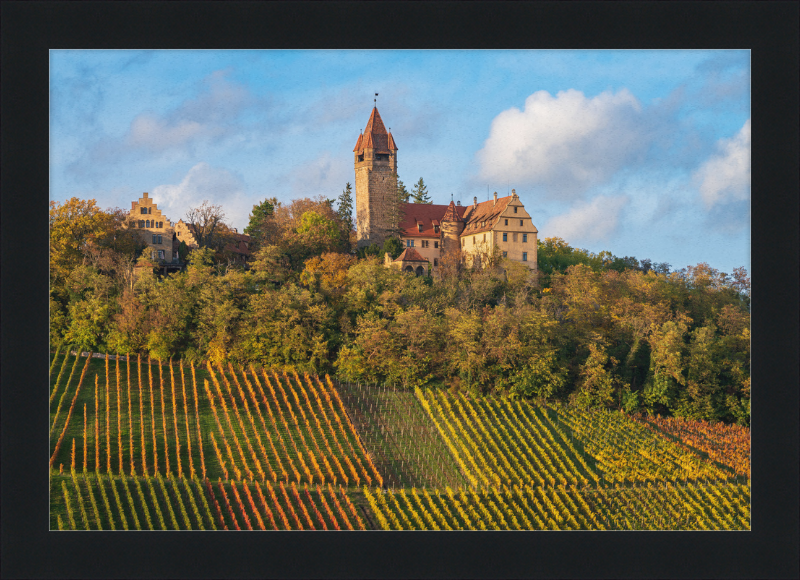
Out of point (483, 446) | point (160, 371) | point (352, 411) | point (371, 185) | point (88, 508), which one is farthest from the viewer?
point (371, 185)

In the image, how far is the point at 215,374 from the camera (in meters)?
26.7

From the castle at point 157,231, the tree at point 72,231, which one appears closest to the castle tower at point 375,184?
the castle at point 157,231

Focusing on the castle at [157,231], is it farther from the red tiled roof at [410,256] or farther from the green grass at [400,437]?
the green grass at [400,437]

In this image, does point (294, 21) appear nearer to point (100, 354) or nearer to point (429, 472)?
point (429, 472)

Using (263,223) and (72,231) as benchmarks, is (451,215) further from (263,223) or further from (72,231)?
(72,231)

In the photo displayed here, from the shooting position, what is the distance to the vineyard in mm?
18141

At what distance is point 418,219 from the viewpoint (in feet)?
134

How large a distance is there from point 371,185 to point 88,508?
26152 mm

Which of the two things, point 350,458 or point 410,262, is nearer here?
point 350,458

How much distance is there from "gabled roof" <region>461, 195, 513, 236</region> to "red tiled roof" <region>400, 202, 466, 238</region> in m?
0.94

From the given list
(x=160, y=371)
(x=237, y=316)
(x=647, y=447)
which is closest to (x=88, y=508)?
(x=160, y=371)

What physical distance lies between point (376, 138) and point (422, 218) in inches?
220

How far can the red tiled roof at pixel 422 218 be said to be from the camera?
130 feet

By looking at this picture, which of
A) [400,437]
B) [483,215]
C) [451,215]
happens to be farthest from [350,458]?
[451,215]
